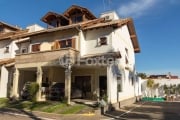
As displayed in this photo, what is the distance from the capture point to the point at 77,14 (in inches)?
1053

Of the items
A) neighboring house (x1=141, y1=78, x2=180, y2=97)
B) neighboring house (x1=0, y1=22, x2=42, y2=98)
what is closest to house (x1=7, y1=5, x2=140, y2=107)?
neighboring house (x1=0, y1=22, x2=42, y2=98)

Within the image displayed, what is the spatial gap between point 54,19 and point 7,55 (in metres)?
9.02

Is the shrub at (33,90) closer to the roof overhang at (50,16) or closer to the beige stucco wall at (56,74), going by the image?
the beige stucco wall at (56,74)

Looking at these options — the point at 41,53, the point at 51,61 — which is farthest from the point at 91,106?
the point at 41,53

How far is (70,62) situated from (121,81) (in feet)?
21.4

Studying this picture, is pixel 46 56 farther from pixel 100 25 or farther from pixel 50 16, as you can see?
pixel 50 16

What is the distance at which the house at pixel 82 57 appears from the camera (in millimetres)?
20281

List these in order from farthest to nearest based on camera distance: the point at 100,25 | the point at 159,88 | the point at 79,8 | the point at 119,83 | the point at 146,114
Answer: the point at 159,88 → the point at 79,8 → the point at 119,83 → the point at 100,25 → the point at 146,114

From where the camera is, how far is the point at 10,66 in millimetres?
27078

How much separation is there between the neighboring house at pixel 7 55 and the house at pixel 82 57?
5.56 ft

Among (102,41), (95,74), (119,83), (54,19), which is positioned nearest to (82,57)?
(95,74)

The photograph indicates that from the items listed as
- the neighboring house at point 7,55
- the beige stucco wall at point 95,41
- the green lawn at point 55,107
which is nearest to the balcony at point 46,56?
the beige stucco wall at point 95,41

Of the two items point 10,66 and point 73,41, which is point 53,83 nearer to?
point 73,41

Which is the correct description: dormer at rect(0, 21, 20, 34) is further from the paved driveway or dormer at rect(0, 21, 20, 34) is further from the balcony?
the paved driveway
